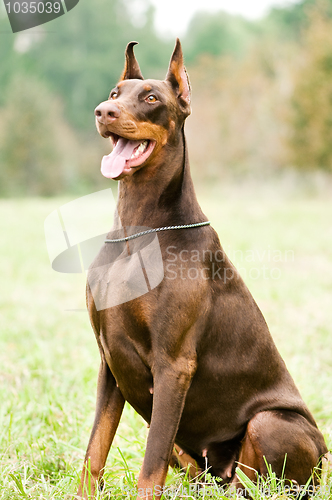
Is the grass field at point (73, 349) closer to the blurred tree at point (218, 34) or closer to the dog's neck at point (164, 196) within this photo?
the dog's neck at point (164, 196)

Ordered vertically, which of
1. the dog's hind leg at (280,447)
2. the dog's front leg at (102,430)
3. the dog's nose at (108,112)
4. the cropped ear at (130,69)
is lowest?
the dog's hind leg at (280,447)

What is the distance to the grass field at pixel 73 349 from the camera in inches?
105

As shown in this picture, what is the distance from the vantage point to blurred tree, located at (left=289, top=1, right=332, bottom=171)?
19.4 meters

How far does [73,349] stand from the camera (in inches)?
183

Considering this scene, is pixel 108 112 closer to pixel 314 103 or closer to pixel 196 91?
pixel 314 103

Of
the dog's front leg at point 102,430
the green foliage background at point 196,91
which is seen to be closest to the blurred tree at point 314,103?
the green foliage background at point 196,91

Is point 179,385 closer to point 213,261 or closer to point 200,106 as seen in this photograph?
point 213,261

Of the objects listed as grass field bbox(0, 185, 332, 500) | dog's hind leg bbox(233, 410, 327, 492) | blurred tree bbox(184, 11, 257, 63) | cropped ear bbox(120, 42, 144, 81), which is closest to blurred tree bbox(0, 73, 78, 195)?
blurred tree bbox(184, 11, 257, 63)

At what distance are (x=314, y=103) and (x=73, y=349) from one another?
17.9 m

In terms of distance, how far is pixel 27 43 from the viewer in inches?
1431

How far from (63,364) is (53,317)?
1.41 m

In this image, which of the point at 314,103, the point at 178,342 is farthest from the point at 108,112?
the point at 314,103

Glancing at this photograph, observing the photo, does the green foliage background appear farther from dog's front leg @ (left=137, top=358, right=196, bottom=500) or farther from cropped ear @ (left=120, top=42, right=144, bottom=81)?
dog's front leg @ (left=137, top=358, right=196, bottom=500)

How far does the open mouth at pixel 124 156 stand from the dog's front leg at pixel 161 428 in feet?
2.73
